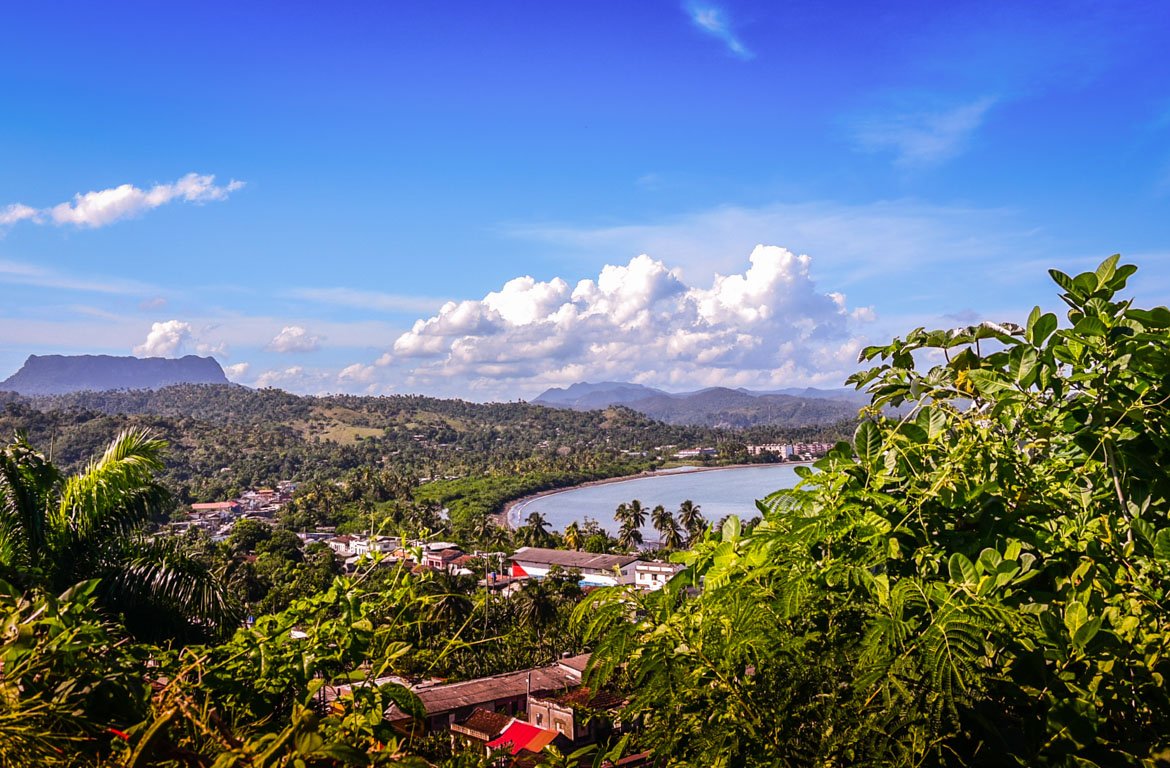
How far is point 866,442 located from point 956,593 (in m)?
0.36

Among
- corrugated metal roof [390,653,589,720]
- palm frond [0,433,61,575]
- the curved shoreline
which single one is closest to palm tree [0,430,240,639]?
palm frond [0,433,61,575]

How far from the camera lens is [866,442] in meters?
1.37

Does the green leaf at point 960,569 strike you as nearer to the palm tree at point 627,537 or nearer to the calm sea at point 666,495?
the palm tree at point 627,537

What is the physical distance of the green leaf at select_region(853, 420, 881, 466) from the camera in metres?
1.36

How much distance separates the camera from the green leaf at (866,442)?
4.46 feet

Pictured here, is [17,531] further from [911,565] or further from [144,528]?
[911,565]

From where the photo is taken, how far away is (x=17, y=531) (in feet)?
10.5

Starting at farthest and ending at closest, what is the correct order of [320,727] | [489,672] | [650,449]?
[650,449] < [489,672] < [320,727]

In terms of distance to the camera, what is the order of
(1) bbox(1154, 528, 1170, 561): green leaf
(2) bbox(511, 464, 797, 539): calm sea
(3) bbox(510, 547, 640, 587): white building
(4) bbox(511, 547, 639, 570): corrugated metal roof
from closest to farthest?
(1) bbox(1154, 528, 1170, 561): green leaf < (3) bbox(510, 547, 640, 587): white building < (4) bbox(511, 547, 639, 570): corrugated metal roof < (2) bbox(511, 464, 797, 539): calm sea

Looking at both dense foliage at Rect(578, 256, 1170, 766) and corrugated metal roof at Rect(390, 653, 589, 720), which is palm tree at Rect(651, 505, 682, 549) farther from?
dense foliage at Rect(578, 256, 1170, 766)

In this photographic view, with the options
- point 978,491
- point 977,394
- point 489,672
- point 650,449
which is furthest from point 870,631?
point 650,449

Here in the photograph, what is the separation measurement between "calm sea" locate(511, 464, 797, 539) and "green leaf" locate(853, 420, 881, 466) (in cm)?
4746

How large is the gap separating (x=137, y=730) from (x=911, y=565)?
104 cm

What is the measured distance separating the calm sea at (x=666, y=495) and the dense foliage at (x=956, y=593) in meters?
47.4
